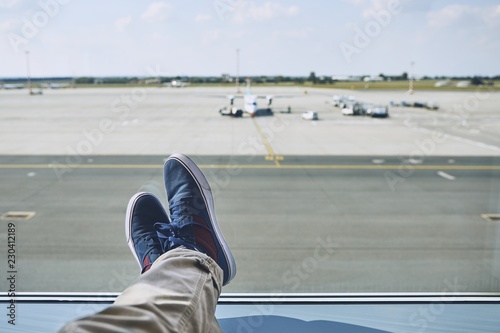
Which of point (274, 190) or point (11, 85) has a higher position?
point (11, 85)

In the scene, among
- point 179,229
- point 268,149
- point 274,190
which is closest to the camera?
point 179,229

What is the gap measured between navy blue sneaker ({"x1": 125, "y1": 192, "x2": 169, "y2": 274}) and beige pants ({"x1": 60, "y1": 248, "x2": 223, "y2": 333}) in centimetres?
29

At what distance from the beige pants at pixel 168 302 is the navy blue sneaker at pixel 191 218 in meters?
0.19

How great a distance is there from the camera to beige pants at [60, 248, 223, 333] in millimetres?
557

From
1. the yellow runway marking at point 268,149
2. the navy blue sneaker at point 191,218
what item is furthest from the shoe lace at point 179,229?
the yellow runway marking at point 268,149

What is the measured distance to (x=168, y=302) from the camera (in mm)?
648

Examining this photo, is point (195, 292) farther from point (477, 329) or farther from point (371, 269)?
point (371, 269)

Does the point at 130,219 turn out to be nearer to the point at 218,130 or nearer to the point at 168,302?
the point at 168,302

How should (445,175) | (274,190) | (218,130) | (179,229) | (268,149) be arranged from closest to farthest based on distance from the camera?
1. (179,229)
2. (274,190)
3. (445,175)
4. (268,149)
5. (218,130)

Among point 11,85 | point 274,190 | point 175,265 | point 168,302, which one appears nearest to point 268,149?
point 274,190

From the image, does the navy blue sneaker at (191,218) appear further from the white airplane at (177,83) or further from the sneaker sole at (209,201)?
the white airplane at (177,83)

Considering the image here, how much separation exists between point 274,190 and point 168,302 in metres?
3.51

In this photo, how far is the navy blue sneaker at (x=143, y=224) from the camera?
43.9 inches

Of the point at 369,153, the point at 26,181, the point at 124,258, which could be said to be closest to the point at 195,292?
the point at 124,258
